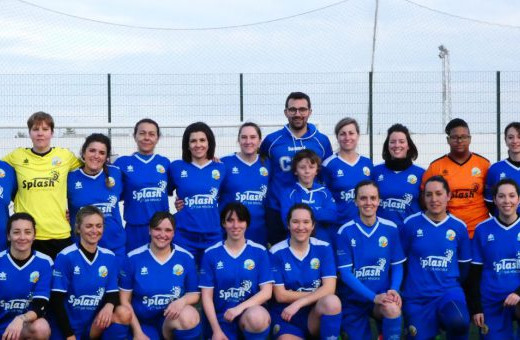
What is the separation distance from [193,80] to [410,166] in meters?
3.60

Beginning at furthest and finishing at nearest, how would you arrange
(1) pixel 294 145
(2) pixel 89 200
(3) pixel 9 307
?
(1) pixel 294 145, (2) pixel 89 200, (3) pixel 9 307

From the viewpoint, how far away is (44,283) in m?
4.07

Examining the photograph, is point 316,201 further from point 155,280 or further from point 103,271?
point 103,271

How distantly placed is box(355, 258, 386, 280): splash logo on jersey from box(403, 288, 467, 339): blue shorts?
256 millimetres

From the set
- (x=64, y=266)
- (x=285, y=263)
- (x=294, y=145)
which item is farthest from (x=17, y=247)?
(x=294, y=145)

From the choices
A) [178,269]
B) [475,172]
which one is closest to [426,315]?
[475,172]

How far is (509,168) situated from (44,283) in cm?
291

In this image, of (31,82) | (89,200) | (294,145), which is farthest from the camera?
(31,82)

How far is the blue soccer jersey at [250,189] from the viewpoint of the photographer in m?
4.68

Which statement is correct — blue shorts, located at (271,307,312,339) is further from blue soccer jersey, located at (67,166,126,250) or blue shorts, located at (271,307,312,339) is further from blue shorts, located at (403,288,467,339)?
blue soccer jersey, located at (67,166,126,250)

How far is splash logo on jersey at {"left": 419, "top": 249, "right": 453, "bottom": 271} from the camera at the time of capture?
4.30m

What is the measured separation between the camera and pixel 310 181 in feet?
14.8

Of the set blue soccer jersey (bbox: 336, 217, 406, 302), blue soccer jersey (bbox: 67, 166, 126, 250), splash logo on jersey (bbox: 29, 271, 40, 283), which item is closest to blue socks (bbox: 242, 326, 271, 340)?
blue soccer jersey (bbox: 336, 217, 406, 302)

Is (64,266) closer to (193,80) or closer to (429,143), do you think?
(193,80)
